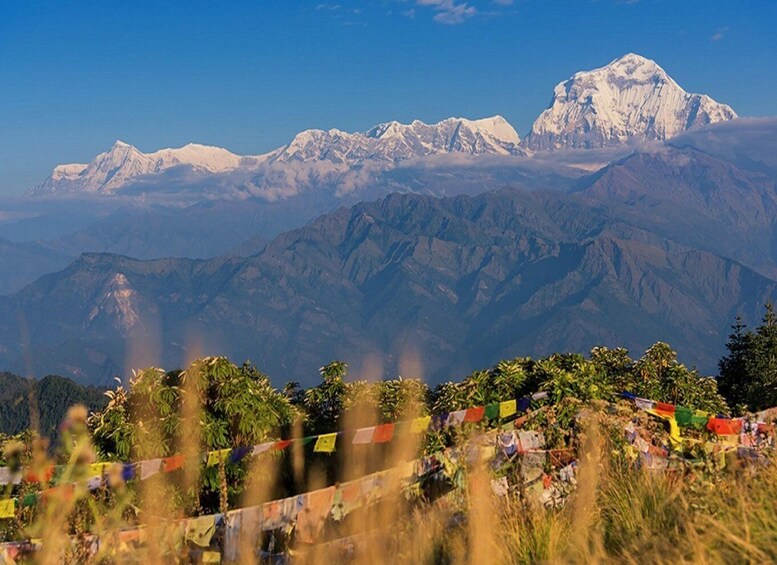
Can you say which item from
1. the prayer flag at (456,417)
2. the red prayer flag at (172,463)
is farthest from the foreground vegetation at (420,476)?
the red prayer flag at (172,463)

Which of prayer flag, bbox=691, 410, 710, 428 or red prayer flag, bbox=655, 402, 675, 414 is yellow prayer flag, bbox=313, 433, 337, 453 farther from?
prayer flag, bbox=691, 410, 710, 428

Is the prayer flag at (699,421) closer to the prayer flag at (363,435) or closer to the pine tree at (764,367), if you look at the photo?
the prayer flag at (363,435)

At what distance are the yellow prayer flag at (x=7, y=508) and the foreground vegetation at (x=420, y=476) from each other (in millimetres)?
96

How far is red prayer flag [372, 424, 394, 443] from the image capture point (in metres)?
14.0

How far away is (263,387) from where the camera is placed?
59.8 ft

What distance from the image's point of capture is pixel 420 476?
34.9ft

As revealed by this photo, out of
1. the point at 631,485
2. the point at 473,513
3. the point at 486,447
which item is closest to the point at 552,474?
the point at 486,447

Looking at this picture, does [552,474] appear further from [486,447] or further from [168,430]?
[168,430]

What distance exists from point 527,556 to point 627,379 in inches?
644

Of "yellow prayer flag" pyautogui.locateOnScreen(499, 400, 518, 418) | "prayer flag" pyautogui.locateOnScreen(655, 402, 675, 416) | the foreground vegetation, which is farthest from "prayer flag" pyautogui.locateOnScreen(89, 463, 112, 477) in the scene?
"prayer flag" pyautogui.locateOnScreen(655, 402, 675, 416)

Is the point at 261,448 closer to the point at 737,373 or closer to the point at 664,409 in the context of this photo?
the point at 664,409

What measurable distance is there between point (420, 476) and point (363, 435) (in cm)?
332

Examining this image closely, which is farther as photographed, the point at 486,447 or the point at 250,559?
the point at 486,447

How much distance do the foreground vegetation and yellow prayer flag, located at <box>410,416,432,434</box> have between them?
0.83ft
